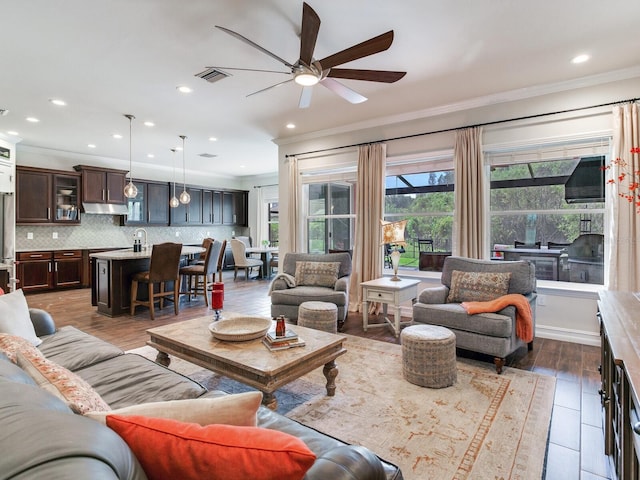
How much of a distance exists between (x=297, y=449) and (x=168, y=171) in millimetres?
9475

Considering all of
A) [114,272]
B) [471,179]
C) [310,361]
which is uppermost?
[471,179]

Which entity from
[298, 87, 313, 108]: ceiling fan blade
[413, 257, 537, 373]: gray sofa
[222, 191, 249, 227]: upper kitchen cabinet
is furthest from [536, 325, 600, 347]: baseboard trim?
[222, 191, 249, 227]: upper kitchen cabinet

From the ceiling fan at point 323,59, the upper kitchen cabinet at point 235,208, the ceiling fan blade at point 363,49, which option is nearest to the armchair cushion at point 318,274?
the ceiling fan at point 323,59

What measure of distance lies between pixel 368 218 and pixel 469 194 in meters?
1.41

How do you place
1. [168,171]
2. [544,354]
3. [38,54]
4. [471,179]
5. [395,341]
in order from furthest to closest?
[168,171] < [471,179] < [395,341] < [544,354] < [38,54]

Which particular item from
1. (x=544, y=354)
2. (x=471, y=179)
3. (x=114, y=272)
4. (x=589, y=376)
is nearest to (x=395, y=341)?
(x=544, y=354)

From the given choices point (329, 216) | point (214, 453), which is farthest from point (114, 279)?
point (214, 453)

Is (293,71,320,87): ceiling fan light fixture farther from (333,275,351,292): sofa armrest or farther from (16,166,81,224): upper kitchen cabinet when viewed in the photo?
(16,166,81,224): upper kitchen cabinet

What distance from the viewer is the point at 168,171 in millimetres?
9086

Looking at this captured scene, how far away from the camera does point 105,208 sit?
7492mm

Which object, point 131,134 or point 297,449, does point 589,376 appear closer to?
point 297,449

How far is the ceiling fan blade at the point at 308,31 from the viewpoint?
2180 millimetres

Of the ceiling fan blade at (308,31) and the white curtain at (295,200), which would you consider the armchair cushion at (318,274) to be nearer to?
the white curtain at (295,200)

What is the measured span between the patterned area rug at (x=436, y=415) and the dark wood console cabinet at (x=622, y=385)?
38 centimetres
